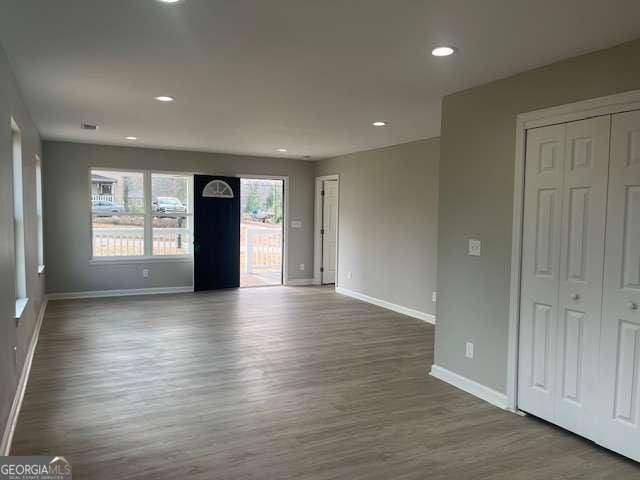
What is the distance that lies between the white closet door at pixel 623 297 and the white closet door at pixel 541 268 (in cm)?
35

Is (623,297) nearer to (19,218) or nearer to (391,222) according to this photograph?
(391,222)

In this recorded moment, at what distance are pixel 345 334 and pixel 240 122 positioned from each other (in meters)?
2.73

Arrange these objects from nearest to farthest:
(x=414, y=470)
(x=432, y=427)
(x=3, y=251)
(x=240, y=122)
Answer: (x=414, y=470), (x=3, y=251), (x=432, y=427), (x=240, y=122)

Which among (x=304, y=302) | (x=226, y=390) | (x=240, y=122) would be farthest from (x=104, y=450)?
(x=304, y=302)

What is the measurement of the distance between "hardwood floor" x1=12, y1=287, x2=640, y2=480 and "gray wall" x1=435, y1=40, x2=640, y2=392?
0.45 meters

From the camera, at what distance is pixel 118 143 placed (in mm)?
7211

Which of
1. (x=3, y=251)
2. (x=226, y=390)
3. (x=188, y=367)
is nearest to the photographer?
(x=3, y=251)

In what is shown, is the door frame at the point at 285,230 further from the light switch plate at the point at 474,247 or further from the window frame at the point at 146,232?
the light switch plate at the point at 474,247

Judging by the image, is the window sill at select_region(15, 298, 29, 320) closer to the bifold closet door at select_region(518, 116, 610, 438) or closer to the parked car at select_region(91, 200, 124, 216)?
the parked car at select_region(91, 200, 124, 216)

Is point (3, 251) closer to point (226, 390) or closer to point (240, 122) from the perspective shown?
point (226, 390)

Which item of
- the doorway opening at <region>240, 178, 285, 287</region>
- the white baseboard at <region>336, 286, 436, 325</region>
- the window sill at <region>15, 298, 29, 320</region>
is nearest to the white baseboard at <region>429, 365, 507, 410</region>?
the white baseboard at <region>336, 286, 436, 325</region>

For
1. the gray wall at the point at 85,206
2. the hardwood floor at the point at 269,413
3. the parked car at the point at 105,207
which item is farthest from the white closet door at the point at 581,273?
the parked car at the point at 105,207

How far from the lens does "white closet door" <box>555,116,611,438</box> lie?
2.83 meters

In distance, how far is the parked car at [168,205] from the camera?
7895 mm
